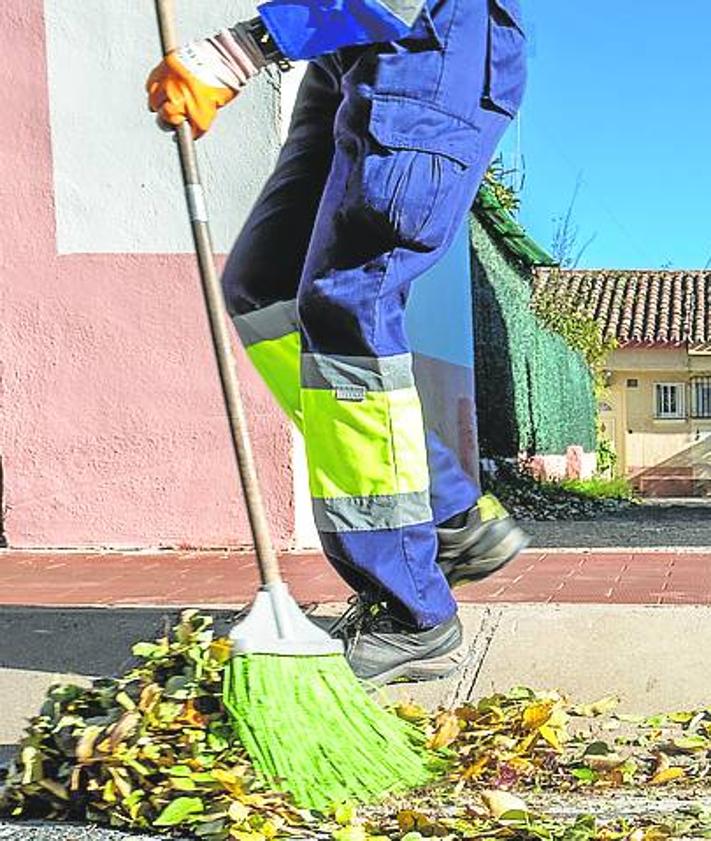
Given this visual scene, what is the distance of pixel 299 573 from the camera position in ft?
16.9

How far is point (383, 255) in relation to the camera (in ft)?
8.48

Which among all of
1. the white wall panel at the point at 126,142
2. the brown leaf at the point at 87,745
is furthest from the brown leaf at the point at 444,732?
the white wall panel at the point at 126,142

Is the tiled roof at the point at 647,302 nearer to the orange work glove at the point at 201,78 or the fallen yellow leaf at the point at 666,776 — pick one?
the orange work glove at the point at 201,78

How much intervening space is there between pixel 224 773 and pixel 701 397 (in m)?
32.1

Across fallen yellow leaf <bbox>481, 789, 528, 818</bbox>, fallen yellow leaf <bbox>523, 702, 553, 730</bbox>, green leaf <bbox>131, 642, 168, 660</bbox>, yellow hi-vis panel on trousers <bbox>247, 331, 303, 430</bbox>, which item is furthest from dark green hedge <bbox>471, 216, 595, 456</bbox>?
fallen yellow leaf <bbox>481, 789, 528, 818</bbox>

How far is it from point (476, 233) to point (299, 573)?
667cm

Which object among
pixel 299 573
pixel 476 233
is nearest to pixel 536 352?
pixel 476 233

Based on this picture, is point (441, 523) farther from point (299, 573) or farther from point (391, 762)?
point (299, 573)

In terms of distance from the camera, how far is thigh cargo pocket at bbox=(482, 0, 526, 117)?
2.70 meters

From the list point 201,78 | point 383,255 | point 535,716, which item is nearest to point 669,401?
point 383,255

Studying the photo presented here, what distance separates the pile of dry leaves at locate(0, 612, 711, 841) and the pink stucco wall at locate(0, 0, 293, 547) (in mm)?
3839

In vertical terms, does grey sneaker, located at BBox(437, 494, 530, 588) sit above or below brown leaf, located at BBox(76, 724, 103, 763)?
A: above

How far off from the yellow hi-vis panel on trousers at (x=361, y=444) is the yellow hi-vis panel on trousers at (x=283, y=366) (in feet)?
Result: 1.00

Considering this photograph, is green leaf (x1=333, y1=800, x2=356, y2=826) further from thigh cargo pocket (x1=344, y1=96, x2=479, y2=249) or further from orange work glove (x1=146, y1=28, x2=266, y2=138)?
orange work glove (x1=146, y1=28, x2=266, y2=138)
